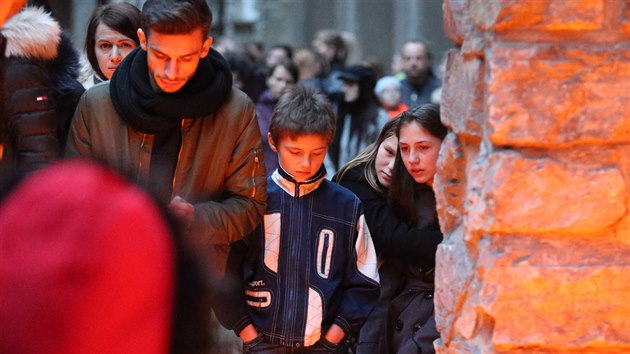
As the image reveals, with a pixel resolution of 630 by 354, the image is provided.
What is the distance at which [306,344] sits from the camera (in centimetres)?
402

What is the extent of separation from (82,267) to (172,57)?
2230 millimetres

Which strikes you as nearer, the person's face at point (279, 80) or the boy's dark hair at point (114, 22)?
the boy's dark hair at point (114, 22)

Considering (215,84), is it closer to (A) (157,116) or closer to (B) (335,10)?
(A) (157,116)

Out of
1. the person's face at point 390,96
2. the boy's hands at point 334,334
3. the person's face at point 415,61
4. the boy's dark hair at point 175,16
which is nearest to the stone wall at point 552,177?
the boy's dark hair at point 175,16

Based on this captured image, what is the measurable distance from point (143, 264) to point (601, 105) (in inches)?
63.0

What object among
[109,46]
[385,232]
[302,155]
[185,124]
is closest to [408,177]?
[385,232]

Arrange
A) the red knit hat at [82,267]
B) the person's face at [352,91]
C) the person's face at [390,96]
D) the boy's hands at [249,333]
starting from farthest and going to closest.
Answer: the person's face at [390,96], the person's face at [352,91], the boy's hands at [249,333], the red knit hat at [82,267]

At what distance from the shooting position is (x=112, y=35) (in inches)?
183

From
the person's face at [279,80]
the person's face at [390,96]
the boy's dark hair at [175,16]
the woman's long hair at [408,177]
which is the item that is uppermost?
the boy's dark hair at [175,16]

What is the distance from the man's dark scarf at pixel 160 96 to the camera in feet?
11.7

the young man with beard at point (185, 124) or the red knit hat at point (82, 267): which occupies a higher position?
the red knit hat at point (82, 267)

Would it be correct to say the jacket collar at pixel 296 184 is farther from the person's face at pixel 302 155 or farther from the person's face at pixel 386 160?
the person's face at pixel 386 160

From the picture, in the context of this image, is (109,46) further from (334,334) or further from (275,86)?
(275,86)

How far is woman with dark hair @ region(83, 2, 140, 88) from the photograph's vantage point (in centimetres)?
462
